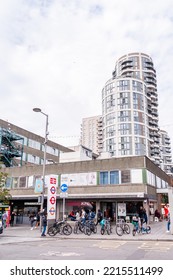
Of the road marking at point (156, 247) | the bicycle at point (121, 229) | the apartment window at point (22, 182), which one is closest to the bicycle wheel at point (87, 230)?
the bicycle at point (121, 229)

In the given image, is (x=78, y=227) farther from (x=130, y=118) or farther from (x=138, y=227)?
(x=130, y=118)

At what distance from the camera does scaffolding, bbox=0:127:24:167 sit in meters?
50.4

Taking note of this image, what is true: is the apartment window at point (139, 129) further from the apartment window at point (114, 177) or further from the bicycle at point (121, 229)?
the bicycle at point (121, 229)

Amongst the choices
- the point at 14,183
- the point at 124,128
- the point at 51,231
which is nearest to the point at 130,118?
the point at 124,128

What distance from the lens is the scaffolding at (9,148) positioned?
5044 centimetres

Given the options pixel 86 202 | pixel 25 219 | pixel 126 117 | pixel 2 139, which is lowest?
pixel 25 219

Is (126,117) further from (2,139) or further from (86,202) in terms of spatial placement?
(86,202)

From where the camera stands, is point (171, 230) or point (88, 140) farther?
point (88, 140)

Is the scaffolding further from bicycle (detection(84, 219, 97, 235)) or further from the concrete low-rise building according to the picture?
bicycle (detection(84, 219, 97, 235))

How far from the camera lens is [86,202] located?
27484 mm

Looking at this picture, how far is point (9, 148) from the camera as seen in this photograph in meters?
52.4

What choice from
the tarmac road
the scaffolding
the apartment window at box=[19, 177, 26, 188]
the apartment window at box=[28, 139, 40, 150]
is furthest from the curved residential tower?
the tarmac road
